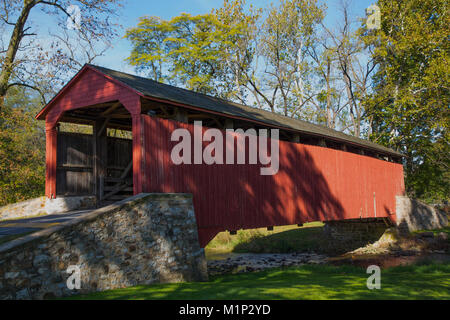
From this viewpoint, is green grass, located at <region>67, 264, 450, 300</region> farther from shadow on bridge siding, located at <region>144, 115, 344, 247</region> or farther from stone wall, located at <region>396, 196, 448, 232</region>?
stone wall, located at <region>396, 196, 448, 232</region>

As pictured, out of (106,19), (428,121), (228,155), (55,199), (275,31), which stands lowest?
(55,199)

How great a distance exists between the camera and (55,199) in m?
11.0

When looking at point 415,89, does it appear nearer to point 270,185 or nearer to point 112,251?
point 270,185

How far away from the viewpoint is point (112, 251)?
6840 millimetres

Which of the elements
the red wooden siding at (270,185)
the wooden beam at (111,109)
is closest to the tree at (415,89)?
the red wooden siding at (270,185)

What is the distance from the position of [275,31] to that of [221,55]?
4.89 meters

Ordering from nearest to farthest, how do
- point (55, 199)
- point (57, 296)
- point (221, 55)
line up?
point (57, 296), point (55, 199), point (221, 55)

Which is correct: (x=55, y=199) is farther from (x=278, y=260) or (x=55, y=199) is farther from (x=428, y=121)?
(x=428, y=121)

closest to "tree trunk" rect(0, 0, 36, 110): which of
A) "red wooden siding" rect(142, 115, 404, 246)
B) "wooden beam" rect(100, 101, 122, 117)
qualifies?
"wooden beam" rect(100, 101, 122, 117)

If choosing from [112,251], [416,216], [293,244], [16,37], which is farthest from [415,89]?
[112,251]

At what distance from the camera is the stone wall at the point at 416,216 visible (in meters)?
20.3

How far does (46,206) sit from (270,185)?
6.46 m

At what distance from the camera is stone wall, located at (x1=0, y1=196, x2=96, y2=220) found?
11.0 m
